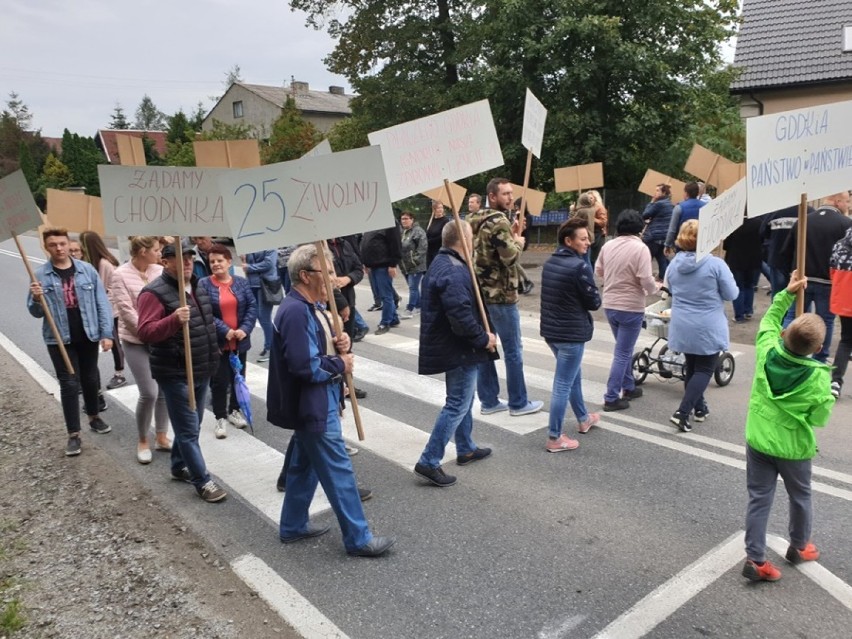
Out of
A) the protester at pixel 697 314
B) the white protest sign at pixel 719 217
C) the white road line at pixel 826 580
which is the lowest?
the white road line at pixel 826 580

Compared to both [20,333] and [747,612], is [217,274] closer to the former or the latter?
[747,612]

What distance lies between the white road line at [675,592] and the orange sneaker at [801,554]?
0.24 metres

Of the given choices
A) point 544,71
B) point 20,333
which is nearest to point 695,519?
point 20,333

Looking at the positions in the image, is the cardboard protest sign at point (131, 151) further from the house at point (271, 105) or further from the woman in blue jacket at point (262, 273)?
the house at point (271, 105)

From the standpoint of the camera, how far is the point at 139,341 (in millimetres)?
5180

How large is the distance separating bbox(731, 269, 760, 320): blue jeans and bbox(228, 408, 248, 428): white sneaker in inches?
276

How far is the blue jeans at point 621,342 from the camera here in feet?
19.5

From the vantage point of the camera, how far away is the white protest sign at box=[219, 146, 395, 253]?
3646 millimetres

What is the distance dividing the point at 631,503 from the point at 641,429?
1.42 meters

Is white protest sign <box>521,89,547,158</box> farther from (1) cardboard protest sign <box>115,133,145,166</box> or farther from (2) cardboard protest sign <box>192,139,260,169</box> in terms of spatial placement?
(1) cardboard protest sign <box>115,133,145,166</box>

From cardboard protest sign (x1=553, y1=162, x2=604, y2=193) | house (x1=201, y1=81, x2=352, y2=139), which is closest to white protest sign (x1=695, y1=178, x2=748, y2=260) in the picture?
cardboard protest sign (x1=553, y1=162, x2=604, y2=193)

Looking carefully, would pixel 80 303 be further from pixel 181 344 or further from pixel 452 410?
pixel 452 410

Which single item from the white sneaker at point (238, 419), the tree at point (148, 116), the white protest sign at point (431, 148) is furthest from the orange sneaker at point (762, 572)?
the tree at point (148, 116)

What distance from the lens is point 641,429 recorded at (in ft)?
18.5
